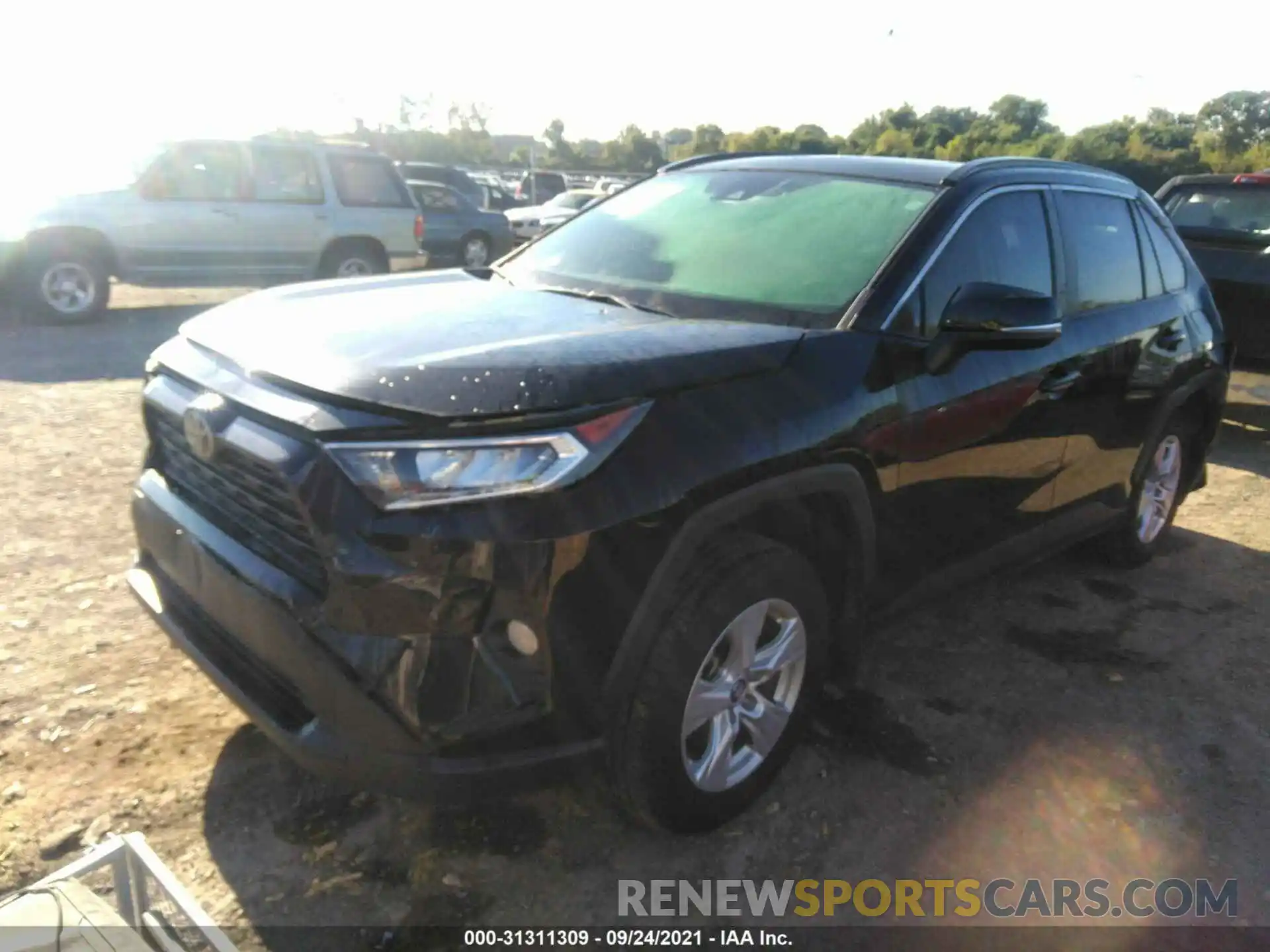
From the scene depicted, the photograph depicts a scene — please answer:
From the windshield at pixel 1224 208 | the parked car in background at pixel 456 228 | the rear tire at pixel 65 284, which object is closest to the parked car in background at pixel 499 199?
the parked car in background at pixel 456 228

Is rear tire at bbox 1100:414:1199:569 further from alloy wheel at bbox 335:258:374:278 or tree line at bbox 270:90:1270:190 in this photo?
tree line at bbox 270:90:1270:190

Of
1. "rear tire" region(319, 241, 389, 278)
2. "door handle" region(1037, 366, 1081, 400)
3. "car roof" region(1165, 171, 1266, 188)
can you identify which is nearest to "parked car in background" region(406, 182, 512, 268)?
"rear tire" region(319, 241, 389, 278)

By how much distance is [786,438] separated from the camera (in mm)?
2490

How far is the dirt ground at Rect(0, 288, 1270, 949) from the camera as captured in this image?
2541mm

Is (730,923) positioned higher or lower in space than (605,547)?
lower

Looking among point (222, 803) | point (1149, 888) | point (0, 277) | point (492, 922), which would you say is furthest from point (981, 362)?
point (0, 277)

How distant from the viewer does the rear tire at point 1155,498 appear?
4.57m

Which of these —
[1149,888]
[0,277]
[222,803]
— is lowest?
[1149,888]

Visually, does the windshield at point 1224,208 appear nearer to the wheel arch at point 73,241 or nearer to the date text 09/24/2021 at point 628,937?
the date text 09/24/2021 at point 628,937

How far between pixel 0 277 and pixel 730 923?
33.7 ft

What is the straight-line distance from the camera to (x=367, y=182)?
1192 centimetres

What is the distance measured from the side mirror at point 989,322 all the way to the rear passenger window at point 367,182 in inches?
397

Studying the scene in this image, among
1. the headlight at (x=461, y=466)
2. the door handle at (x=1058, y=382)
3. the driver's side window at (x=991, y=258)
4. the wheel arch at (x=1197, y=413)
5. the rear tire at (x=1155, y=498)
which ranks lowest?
the rear tire at (x=1155, y=498)

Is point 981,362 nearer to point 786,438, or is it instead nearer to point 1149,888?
point 786,438
